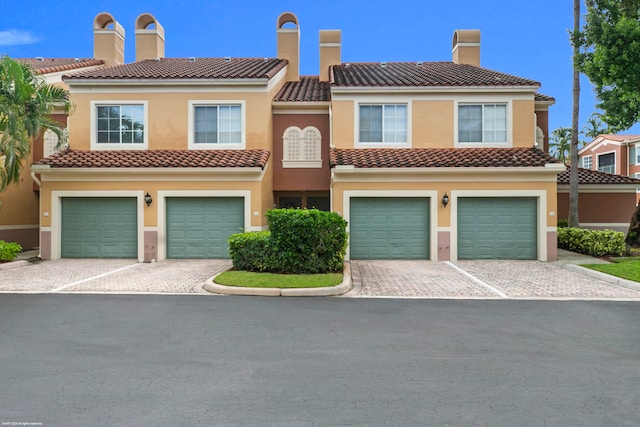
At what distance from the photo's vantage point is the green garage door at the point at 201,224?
16766 millimetres

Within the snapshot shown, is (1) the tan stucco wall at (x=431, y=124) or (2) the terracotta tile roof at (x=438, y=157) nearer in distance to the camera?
(2) the terracotta tile roof at (x=438, y=157)

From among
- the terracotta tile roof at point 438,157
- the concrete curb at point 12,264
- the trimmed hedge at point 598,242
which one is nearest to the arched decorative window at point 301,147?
the terracotta tile roof at point 438,157

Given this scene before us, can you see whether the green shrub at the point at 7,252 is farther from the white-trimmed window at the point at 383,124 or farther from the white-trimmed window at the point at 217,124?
the white-trimmed window at the point at 383,124

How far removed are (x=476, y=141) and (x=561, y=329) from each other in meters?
11.7

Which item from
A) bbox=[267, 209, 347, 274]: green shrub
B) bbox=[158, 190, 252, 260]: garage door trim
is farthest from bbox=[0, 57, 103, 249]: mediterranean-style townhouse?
bbox=[267, 209, 347, 274]: green shrub

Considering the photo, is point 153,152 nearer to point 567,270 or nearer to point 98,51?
point 98,51

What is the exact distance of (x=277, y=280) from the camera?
11320 mm

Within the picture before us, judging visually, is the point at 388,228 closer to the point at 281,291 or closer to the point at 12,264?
the point at 281,291

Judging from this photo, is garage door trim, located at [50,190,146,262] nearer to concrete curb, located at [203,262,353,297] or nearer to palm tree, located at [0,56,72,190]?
palm tree, located at [0,56,72,190]

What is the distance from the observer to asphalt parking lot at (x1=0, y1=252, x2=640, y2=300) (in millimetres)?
10812

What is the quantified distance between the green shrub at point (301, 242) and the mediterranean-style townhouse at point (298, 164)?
12.6 ft

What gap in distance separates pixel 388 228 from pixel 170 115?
9312mm

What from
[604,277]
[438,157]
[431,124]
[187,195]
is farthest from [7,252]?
[604,277]

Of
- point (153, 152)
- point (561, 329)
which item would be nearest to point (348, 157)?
point (153, 152)
